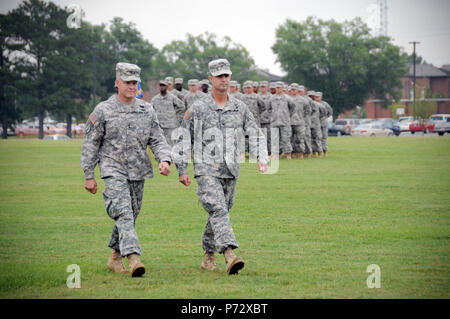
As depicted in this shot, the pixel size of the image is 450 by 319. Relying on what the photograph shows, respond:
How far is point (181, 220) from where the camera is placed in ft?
35.4

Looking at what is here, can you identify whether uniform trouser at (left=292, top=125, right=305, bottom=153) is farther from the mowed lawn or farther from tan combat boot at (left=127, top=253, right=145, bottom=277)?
tan combat boot at (left=127, top=253, right=145, bottom=277)

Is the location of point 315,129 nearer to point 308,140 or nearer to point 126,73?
point 308,140

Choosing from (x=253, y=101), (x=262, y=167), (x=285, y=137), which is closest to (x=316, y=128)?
(x=285, y=137)

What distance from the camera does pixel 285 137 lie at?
25.4 metres

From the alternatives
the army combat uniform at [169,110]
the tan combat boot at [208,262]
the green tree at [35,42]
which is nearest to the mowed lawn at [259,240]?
the tan combat boot at [208,262]

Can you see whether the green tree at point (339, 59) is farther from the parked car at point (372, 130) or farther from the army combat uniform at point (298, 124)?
the army combat uniform at point (298, 124)

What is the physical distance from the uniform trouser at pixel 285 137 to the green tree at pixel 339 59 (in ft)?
203

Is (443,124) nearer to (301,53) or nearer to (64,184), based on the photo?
(301,53)

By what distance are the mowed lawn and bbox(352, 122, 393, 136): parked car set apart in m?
51.3

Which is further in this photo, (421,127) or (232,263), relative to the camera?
(421,127)

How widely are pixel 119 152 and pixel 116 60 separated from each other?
84.5m

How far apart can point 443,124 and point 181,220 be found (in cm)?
6116

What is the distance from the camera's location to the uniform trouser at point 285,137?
2530 centimetres

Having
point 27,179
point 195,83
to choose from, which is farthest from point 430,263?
point 195,83
